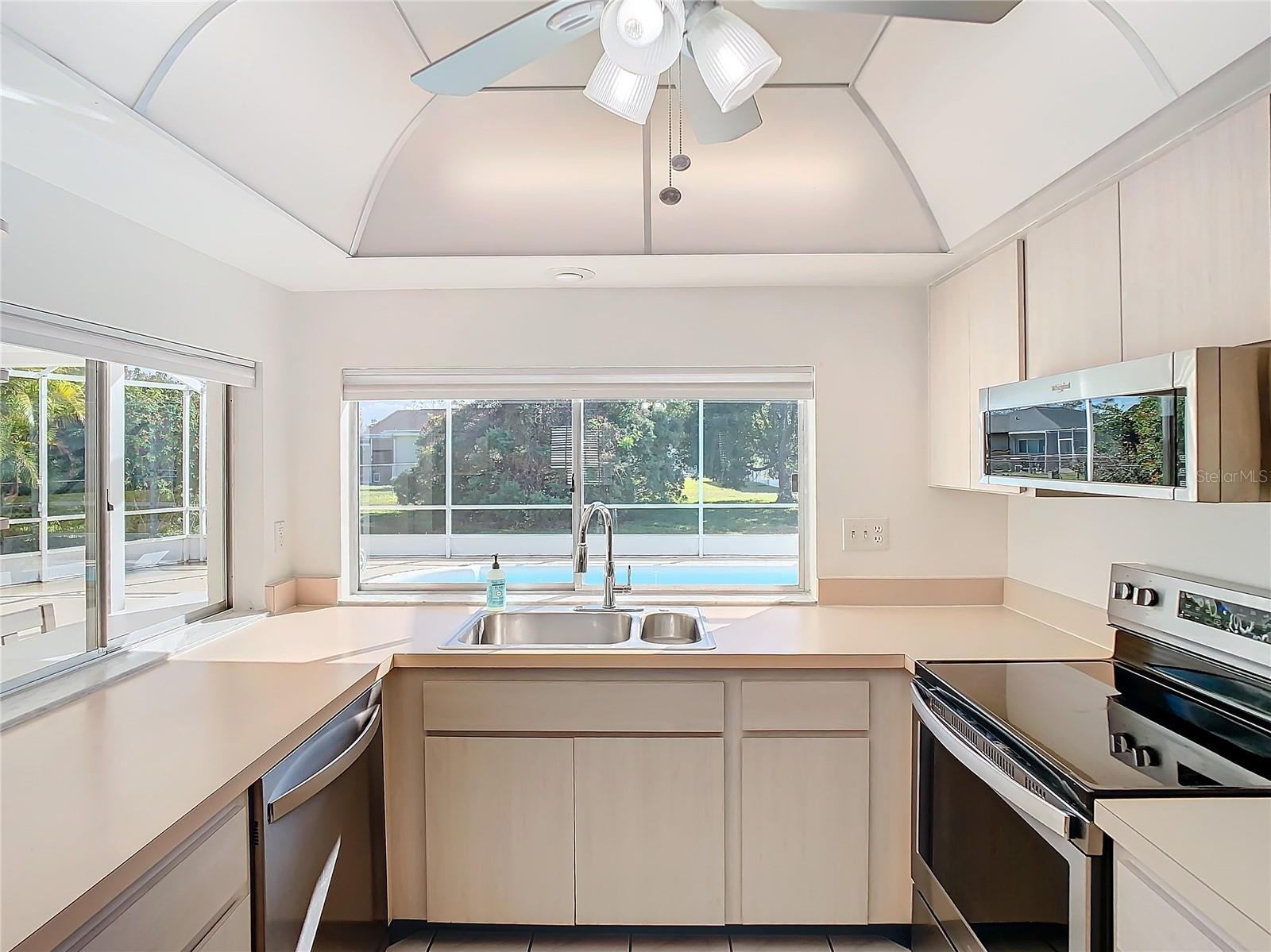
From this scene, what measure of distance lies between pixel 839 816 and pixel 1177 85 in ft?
5.94

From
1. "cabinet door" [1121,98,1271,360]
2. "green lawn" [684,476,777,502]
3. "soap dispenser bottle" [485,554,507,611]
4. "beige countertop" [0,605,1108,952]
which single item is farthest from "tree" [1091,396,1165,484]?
"soap dispenser bottle" [485,554,507,611]

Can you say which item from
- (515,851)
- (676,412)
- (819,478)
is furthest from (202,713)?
(819,478)

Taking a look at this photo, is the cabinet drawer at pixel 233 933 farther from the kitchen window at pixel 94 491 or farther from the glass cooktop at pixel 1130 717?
the glass cooktop at pixel 1130 717

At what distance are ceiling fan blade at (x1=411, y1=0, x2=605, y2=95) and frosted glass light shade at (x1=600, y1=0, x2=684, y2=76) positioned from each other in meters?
0.04

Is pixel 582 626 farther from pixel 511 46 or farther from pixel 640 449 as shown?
pixel 511 46

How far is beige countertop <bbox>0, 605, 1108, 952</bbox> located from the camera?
103 cm

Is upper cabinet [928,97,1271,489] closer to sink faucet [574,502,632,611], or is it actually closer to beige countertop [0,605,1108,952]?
beige countertop [0,605,1108,952]


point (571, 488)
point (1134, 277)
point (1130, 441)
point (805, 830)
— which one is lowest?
point (805, 830)

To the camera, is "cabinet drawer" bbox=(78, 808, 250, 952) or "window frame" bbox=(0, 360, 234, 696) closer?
"cabinet drawer" bbox=(78, 808, 250, 952)

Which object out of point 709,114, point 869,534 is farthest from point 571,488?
point 709,114

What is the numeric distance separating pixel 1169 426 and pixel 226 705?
1892mm

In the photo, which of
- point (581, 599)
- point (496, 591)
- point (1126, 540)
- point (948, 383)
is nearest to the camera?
point (1126, 540)

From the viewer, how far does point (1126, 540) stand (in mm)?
2004

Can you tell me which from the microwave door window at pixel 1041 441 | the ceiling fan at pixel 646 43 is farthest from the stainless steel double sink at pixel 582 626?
the ceiling fan at pixel 646 43
